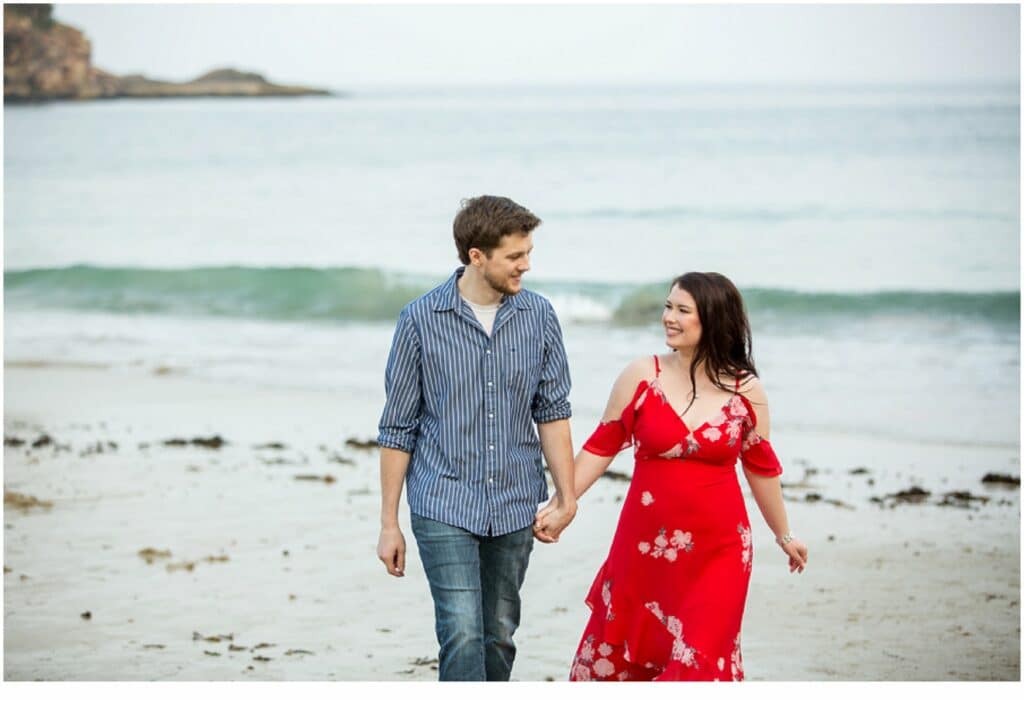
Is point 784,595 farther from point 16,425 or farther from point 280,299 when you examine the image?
point 280,299

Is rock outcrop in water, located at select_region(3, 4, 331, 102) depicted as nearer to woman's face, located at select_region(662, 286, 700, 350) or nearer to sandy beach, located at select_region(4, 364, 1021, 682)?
sandy beach, located at select_region(4, 364, 1021, 682)

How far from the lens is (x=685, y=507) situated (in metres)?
3.59

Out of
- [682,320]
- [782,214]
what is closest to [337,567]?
[682,320]

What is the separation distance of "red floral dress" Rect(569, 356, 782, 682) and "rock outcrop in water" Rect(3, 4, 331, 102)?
886 inches

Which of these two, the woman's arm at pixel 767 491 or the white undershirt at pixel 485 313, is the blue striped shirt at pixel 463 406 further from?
the woman's arm at pixel 767 491

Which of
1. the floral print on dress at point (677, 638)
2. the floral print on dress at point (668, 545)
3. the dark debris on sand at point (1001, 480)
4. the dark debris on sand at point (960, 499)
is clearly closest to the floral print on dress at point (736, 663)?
the floral print on dress at point (677, 638)

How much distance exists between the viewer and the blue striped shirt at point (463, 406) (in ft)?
11.7

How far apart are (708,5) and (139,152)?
14016mm

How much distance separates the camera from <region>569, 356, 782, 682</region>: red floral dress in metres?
3.55

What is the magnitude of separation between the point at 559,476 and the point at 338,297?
16950 mm

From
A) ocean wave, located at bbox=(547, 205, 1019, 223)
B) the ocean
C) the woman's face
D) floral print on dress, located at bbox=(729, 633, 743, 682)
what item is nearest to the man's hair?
the woman's face

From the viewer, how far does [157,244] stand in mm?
24172

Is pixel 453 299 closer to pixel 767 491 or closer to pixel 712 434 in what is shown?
pixel 712 434

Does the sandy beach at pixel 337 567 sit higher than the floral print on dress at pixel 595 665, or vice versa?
the floral print on dress at pixel 595 665
